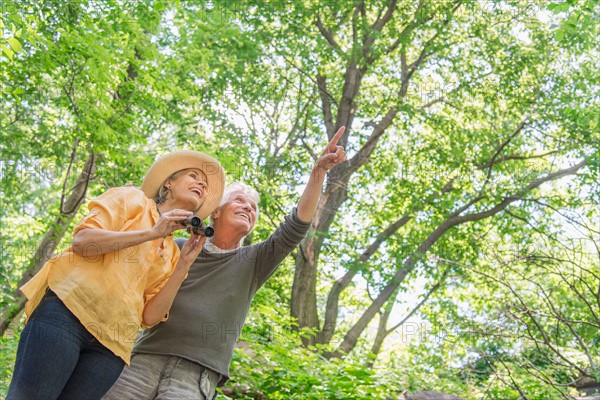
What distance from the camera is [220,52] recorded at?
11141 millimetres

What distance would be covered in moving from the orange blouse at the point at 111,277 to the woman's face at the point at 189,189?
0.52 feet

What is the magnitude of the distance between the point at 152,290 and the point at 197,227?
15.3 inches

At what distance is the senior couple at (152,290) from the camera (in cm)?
189

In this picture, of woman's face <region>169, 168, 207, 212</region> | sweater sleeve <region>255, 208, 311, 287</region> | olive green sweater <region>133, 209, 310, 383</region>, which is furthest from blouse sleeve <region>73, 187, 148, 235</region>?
sweater sleeve <region>255, 208, 311, 287</region>

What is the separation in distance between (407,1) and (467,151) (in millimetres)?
3013

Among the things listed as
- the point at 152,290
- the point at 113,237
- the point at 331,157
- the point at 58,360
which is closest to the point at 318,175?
the point at 331,157

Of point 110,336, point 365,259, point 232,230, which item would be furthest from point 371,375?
point 365,259

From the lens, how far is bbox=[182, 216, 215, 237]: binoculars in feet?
6.78

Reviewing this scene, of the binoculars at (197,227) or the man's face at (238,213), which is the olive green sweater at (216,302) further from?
the binoculars at (197,227)

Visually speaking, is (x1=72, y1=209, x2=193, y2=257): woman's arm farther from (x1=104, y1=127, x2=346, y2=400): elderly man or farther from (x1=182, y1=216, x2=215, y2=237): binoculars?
(x1=104, y1=127, x2=346, y2=400): elderly man

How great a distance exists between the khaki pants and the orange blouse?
0.84 ft

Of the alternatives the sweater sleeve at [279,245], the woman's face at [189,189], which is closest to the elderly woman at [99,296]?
the woman's face at [189,189]

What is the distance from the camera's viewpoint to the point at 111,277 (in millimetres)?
2051

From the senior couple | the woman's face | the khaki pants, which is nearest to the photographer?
the senior couple
